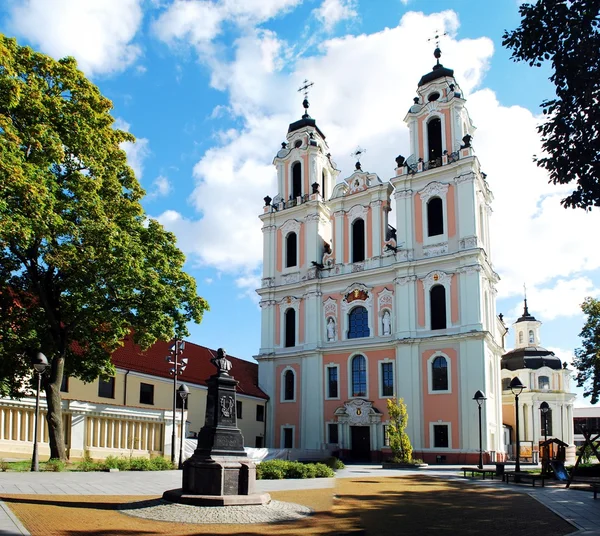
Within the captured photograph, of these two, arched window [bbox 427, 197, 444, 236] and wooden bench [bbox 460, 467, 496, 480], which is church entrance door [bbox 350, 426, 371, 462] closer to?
arched window [bbox 427, 197, 444, 236]

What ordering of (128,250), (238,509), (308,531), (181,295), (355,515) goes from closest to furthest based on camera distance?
(308,531) → (238,509) → (355,515) → (128,250) → (181,295)

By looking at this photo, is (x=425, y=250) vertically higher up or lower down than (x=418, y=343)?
higher up

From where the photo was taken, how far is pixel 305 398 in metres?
44.5

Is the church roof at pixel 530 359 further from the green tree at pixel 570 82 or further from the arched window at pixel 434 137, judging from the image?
the green tree at pixel 570 82

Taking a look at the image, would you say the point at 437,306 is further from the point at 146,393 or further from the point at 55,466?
the point at 55,466

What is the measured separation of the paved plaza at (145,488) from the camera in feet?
37.3

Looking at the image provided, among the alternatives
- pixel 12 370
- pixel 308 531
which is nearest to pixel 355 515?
pixel 308 531

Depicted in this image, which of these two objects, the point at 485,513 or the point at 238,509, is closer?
the point at 238,509

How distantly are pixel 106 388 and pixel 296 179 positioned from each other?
24862 millimetres

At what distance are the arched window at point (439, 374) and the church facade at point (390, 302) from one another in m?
0.06

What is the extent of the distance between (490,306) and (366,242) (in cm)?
956

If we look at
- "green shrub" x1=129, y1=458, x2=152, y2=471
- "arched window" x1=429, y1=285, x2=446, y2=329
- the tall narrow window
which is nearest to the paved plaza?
"green shrub" x1=129, y1=458, x2=152, y2=471

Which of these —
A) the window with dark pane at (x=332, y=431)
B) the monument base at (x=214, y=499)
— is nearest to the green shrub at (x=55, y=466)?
the monument base at (x=214, y=499)

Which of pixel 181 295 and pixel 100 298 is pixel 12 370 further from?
pixel 181 295
